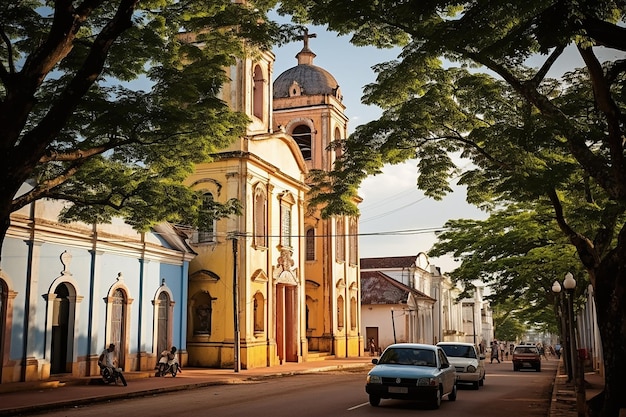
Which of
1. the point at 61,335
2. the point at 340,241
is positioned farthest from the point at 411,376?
the point at 340,241

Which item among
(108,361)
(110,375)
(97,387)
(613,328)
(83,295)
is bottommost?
(97,387)

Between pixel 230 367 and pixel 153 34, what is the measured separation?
19070mm

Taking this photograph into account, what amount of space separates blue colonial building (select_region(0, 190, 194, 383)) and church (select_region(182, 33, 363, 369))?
236 centimetres

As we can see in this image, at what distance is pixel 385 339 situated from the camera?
182 feet

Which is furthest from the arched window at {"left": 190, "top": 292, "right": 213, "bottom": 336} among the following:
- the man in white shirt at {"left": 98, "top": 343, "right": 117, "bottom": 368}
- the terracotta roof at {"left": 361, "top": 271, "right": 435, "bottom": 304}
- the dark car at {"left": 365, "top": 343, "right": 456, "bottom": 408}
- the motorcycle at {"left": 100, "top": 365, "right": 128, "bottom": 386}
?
the terracotta roof at {"left": 361, "top": 271, "right": 435, "bottom": 304}

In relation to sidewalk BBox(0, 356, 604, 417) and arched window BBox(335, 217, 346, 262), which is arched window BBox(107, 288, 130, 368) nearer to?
sidewalk BBox(0, 356, 604, 417)

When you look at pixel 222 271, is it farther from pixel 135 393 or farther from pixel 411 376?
pixel 411 376

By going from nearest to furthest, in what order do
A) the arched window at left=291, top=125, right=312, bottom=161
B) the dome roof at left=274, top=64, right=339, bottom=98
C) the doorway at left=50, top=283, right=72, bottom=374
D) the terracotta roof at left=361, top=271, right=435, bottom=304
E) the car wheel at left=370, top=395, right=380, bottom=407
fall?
the car wheel at left=370, top=395, right=380, bottom=407 → the doorway at left=50, top=283, right=72, bottom=374 → the arched window at left=291, top=125, right=312, bottom=161 → the dome roof at left=274, top=64, right=339, bottom=98 → the terracotta roof at left=361, top=271, right=435, bottom=304

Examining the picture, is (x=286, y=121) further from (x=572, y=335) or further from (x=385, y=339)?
(x=572, y=335)

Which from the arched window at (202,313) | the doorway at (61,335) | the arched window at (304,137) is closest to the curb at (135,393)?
the doorway at (61,335)

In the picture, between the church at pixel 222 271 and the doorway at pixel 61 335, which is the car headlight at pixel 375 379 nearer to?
the church at pixel 222 271

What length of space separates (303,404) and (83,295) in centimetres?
1026

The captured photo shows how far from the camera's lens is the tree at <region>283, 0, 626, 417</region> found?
9.23 metres

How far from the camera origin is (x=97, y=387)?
20.2m
